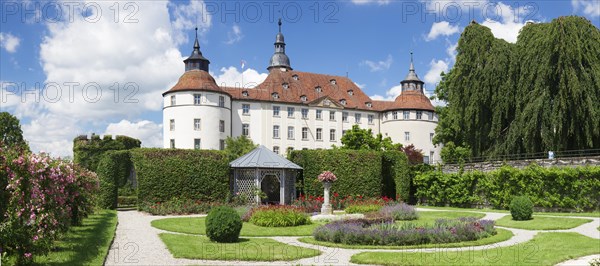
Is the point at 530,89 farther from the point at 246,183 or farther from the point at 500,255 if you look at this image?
the point at 500,255

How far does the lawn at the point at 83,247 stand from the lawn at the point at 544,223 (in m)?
14.2

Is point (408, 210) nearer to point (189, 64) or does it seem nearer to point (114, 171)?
point (114, 171)

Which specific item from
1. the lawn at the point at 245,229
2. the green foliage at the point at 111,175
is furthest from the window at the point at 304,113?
the lawn at the point at 245,229

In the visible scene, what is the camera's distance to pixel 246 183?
27.8 m

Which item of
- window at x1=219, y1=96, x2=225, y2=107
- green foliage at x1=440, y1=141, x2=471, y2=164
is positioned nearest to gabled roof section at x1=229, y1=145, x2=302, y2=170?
green foliage at x1=440, y1=141, x2=471, y2=164

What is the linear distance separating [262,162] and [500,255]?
16.8m

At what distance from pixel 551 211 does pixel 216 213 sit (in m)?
18.9

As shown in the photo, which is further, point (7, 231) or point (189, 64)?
point (189, 64)

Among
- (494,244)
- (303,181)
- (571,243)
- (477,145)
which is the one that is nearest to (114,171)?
(303,181)

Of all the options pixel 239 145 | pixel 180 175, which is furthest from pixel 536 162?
pixel 239 145

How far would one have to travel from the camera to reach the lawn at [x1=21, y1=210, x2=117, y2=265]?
34.3 feet

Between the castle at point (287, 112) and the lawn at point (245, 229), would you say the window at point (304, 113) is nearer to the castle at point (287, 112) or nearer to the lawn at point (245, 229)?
the castle at point (287, 112)

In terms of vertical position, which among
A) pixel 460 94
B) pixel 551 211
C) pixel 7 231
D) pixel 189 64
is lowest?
pixel 551 211

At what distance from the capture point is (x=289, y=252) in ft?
40.0
